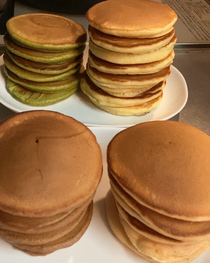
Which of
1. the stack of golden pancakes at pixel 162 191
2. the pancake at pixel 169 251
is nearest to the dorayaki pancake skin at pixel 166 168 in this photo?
the stack of golden pancakes at pixel 162 191

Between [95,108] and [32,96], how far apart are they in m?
0.32

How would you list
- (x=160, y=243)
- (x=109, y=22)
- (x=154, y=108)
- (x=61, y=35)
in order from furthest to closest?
(x=154, y=108), (x=61, y=35), (x=109, y=22), (x=160, y=243)

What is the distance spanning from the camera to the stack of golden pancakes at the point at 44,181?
0.64m

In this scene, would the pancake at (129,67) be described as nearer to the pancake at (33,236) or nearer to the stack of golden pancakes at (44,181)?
the stack of golden pancakes at (44,181)

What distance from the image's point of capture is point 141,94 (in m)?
1.27

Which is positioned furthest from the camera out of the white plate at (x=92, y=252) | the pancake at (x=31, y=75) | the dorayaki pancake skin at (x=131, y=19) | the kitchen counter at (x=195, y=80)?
the kitchen counter at (x=195, y=80)

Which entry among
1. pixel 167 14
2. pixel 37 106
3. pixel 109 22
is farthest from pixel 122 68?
pixel 37 106

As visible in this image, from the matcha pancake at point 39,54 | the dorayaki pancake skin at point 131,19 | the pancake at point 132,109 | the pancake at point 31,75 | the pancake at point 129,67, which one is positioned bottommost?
the pancake at point 132,109

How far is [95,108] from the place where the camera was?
137cm

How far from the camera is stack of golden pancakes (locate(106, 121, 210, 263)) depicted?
2.16 ft

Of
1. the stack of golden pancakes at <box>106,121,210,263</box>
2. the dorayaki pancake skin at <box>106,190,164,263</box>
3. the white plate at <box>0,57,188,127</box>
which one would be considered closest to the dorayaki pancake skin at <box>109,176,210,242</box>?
the stack of golden pancakes at <box>106,121,210,263</box>

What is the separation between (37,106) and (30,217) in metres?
0.79

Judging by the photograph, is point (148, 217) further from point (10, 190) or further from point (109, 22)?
point (109, 22)

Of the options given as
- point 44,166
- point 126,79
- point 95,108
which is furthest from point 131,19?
point 44,166
